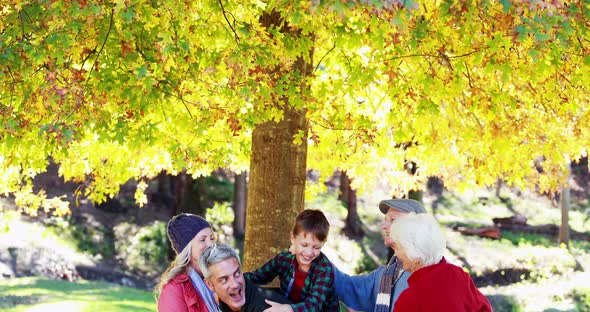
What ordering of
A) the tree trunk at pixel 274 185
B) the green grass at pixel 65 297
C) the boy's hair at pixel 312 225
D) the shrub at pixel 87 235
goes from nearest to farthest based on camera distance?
the boy's hair at pixel 312 225
the tree trunk at pixel 274 185
the green grass at pixel 65 297
the shrub at pixel 87 235

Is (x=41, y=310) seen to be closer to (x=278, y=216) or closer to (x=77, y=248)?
(x=278, y=216)

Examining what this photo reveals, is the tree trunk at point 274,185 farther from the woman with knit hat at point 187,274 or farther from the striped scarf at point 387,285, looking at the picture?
the woman with knit hat at point 187,274

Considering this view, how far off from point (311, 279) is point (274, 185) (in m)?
2.58

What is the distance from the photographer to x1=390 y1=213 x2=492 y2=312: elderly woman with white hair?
3975 millimetres

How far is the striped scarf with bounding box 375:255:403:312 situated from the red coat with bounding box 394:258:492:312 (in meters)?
1.38

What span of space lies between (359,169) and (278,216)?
7.11m

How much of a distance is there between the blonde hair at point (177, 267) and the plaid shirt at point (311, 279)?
2.38 feet

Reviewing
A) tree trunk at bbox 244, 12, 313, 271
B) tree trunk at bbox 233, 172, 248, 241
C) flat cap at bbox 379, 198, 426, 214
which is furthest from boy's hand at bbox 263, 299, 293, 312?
tree trunk at bbox 233, 172, 248, 241

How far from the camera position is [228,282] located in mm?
4762

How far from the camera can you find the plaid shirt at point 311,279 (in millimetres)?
5333

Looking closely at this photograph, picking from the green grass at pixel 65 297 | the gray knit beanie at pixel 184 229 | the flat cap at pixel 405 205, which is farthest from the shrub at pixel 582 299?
the gray knit beanie at pixel 184 229

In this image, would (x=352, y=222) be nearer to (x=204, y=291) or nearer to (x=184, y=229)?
(x=184, y=229)

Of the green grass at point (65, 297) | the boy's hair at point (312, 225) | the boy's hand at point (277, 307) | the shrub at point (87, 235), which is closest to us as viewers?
the boy's hand at point (277, 307)

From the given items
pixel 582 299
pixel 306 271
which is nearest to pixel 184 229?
pixel 306 271
